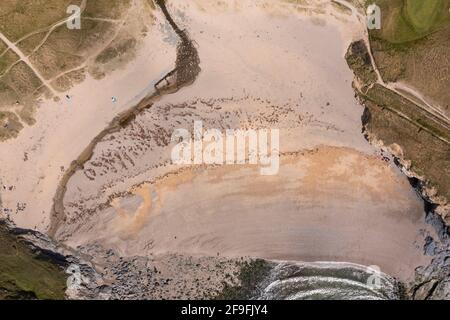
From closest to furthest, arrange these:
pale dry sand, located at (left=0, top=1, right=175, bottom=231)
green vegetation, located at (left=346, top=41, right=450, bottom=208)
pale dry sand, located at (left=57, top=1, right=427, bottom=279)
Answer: pale dry sand, located at (left=0, top=1, right=175, bottom=231) < pale dry sand, located at (left=57, top=1, right=427, bottom=279) < green vegetation, located at (left=346, top=41, right=450, bottom=208)

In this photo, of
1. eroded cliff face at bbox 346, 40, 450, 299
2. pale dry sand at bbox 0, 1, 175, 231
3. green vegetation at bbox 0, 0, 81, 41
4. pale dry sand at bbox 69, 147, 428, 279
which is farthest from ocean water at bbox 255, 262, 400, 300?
green vegetation at bbox 0, 0, 81, 41

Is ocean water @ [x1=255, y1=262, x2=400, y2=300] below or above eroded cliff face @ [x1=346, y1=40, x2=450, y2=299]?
below

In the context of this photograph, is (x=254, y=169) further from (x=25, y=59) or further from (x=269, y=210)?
(x=25, y=59)

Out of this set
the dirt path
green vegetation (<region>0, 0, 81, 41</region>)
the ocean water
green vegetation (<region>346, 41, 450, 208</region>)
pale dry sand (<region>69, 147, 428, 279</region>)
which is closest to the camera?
green vegetation (<region>0, 0, 81, 41</region>)

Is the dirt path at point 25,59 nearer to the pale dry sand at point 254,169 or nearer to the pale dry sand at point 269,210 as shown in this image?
the pale dry sand at point 254,169

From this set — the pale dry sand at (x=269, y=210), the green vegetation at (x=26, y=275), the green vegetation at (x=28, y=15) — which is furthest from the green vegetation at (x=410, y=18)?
the green vegetation at (x=26, y=275)

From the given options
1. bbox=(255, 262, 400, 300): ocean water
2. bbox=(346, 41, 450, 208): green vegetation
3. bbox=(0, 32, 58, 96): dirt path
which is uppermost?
bbox=(0, 32, 58, 96): dirt path

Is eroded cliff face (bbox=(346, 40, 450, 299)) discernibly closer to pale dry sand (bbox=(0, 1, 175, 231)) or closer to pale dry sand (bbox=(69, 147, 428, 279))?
pale dry sand (bbox=(69, 147, 428, 279))
